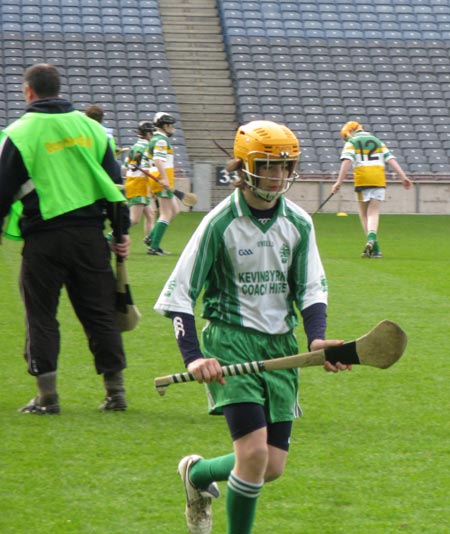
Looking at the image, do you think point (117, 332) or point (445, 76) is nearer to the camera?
point (117, 332)

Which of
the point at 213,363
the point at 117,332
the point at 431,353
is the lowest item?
the point at 431,353

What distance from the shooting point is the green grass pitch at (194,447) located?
476 centimetres

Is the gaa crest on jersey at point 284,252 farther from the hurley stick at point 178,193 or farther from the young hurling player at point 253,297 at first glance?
the hurley stick at point 178,193

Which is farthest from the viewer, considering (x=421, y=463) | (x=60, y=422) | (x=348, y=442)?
(x=60, y=422)

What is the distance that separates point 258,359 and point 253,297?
223 mm

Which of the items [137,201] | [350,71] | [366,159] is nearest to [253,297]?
[366,159]

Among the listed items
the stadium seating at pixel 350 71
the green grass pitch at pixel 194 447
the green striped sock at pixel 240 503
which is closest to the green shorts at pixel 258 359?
the green striped sock at pixel 240 503

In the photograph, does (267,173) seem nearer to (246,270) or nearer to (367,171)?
(246,270)

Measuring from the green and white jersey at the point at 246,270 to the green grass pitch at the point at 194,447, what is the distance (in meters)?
0.93

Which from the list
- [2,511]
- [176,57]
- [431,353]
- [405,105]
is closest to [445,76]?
[405,105]

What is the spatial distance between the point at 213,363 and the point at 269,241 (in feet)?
1.93

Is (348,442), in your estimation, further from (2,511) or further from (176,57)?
(176,57)

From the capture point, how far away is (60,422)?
6.44 meters

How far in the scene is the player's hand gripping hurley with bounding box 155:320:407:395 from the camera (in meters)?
3.73
